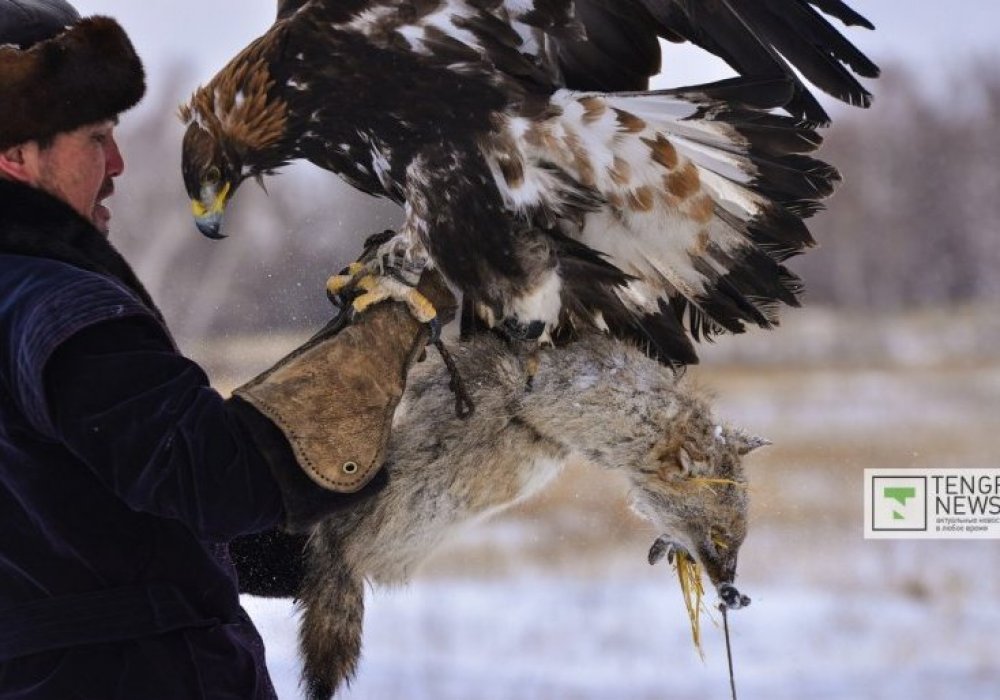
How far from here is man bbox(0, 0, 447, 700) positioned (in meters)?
0.93

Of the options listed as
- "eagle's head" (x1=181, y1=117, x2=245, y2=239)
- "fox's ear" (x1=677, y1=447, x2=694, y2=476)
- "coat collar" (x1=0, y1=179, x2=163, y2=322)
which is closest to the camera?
"coat collar" (x1=0, y1=179, x2=163, y2=322)

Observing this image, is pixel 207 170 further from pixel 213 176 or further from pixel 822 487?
pixel 822 487

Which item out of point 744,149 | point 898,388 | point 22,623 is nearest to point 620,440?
point 744,149

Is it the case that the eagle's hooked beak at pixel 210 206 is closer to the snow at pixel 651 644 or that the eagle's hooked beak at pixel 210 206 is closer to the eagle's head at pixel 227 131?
the eagle's head at pixel 227 131

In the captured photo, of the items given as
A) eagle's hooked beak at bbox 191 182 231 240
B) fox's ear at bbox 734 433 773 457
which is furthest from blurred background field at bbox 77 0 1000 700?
fox's ear at bbox 734 433 773 457

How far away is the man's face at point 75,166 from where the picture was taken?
1074 millimetres

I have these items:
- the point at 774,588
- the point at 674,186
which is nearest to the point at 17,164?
the point at 674,186

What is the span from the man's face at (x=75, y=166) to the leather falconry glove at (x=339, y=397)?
0.80 ft

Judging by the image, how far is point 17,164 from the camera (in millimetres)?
1068

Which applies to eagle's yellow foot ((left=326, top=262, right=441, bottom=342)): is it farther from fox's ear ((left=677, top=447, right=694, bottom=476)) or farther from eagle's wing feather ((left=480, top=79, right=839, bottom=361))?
fox's ear ((left=677, top=447, right=694, bottom=476))

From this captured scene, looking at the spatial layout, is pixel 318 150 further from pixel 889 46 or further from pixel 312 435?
pixel 889 46

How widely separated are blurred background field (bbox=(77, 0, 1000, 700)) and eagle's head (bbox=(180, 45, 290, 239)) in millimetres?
865

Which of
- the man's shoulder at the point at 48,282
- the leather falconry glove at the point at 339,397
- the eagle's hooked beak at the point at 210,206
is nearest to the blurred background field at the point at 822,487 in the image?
the eagle's hooked beak at the point at 210,206

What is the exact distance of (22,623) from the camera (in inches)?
39.4
